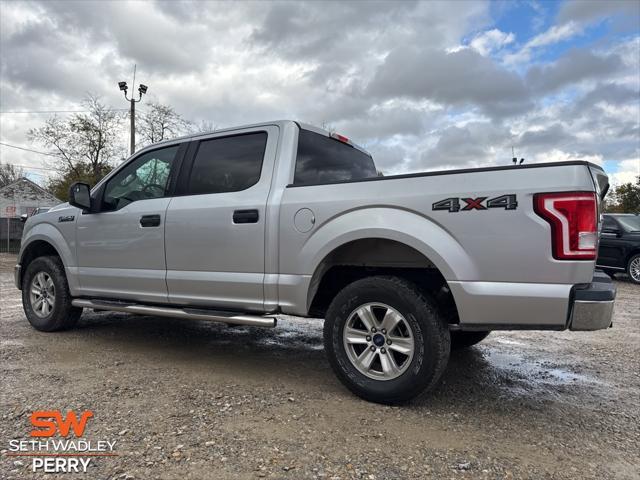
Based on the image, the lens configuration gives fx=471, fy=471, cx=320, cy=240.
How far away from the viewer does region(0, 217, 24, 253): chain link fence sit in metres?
20.9

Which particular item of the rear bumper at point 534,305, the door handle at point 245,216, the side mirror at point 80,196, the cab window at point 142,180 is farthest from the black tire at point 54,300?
the rear bumper at point 534,305

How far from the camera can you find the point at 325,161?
4.08 metres

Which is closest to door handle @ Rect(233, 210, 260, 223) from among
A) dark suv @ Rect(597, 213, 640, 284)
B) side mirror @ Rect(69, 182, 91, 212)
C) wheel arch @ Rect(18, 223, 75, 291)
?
side mirror @ Rect(69, 182, 91, 212)

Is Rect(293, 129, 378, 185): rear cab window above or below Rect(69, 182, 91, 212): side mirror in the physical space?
above

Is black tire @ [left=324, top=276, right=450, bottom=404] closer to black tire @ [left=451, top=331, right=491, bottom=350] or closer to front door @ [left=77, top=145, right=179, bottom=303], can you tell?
black tire @ [left=451, top=331, right=491, bottom=350]

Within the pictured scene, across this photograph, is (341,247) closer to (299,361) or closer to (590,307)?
(299,361)

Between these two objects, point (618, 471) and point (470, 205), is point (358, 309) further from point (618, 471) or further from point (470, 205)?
point (618, 471)

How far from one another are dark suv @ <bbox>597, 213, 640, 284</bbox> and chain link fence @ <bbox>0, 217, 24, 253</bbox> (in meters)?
22.4

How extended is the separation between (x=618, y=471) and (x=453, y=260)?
135 cm

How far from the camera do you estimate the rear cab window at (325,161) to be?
383 centimetres

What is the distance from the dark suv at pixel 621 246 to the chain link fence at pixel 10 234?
22356 mm

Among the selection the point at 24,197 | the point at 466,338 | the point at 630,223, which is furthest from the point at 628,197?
the point at 24,197

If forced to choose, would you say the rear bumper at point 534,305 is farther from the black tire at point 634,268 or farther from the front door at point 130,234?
the black tire at point 634,268

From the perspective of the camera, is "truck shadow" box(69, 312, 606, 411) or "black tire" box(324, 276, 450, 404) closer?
"black tire" box(324, 276, 450, 404)
